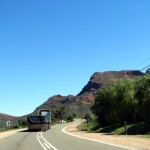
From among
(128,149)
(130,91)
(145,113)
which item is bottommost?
(128,149)

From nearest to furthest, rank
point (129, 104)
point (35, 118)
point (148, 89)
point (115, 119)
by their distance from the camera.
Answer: point (148, 89) → point (129, 104) → point (115, 119) → point (35, 118)

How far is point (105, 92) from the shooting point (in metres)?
59.8

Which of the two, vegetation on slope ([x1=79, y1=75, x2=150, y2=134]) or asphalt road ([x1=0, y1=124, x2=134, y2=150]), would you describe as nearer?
asphalt road ([x1=0, y1=124, x2=134, y2=150])

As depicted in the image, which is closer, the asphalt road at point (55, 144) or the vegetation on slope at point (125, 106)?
the asphalt road at point (55, 144)

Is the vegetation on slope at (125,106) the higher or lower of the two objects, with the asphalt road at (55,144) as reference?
higher

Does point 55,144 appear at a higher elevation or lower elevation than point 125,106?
lower

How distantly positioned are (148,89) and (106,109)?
24116mm

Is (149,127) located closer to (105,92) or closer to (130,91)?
(130,91)

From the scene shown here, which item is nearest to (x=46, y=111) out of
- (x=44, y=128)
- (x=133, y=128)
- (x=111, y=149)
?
(x=44, y=128)

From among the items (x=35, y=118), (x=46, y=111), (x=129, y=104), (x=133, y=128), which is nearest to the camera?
(x=133, y=128)

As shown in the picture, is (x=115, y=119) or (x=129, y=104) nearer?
(x=129, y=104)

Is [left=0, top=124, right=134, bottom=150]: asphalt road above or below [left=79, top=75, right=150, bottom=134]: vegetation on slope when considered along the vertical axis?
below

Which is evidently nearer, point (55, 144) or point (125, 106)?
point (55, 144)

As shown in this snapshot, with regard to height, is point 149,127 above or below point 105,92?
below
